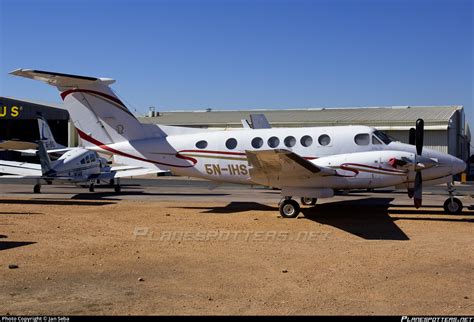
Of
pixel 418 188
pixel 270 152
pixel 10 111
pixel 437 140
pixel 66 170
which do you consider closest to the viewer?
pixel 270 152

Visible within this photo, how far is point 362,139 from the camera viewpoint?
55.5 feet

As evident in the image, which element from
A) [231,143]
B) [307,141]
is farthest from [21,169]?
[307,141]

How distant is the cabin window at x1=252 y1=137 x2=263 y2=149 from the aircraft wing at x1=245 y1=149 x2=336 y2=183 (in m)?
1.49

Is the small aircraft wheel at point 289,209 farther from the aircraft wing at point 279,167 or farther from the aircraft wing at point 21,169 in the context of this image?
the aircraft wing at point 21,169

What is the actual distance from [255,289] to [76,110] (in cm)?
1347

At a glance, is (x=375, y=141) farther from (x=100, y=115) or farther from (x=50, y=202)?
(x=50, y=202)

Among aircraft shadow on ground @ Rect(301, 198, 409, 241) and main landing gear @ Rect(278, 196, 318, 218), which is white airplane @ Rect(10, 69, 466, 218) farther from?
aircraft shadow on ground @ Rect(301, 198, 409, 241)

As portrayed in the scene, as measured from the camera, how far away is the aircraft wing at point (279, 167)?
14812 mm

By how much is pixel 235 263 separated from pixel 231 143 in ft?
29.2

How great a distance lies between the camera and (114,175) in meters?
26.4

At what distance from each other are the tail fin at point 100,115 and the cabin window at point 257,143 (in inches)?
150

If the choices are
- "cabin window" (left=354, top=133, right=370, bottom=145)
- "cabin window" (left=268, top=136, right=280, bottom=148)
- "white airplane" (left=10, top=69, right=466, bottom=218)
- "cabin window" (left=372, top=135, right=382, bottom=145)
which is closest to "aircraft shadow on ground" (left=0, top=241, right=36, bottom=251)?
"white airplane" (left=10, top=69, right=466, bottom=218)

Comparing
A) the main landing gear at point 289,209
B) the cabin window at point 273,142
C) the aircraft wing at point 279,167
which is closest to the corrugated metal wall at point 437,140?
the cabin window at point 273,142

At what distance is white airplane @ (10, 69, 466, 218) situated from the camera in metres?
16.0
